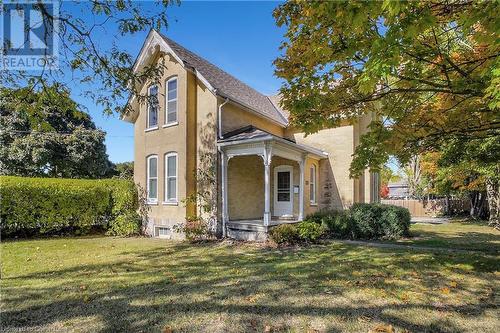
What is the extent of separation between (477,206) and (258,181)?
21412 millimetres

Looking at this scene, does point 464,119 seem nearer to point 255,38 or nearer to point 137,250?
point 255,38

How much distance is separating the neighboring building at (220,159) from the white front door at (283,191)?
51 millimetres

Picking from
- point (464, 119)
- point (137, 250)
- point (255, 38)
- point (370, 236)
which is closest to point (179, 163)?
point (137, 250)

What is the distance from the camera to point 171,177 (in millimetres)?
14539

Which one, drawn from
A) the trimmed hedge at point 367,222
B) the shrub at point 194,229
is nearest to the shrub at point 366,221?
the trimmed hedge at point 367,222

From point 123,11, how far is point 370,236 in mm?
11370

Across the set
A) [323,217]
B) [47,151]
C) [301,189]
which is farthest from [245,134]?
[47,151]

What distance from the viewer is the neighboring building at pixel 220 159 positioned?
13.4m

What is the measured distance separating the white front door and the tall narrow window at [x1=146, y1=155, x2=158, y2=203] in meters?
5.95

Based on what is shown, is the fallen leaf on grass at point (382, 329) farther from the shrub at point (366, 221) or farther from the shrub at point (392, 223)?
the shrub at point (392, 223)

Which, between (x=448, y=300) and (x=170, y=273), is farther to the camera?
(x=170, y=273)

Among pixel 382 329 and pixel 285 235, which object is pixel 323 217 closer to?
pixel 285 235

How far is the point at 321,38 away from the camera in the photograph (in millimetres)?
5668

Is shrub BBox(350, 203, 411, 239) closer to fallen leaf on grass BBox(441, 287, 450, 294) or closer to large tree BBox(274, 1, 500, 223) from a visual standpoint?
large tree BBox(274, 1, 500, 223)
